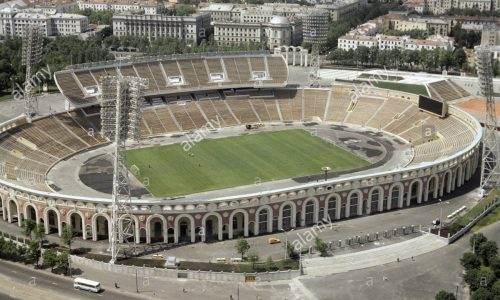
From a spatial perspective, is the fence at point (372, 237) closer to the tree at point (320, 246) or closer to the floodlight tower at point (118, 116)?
the tree at point (320, 246)

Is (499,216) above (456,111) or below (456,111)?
below

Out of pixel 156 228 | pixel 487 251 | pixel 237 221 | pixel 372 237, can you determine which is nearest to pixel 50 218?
pixel 156 228

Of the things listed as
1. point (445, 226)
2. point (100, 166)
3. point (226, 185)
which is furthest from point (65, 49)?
point (445, 226)

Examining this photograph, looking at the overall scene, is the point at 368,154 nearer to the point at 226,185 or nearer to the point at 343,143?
the point at 343,143

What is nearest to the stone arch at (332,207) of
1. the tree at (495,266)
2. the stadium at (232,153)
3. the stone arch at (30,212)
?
the stadium at (232,153)

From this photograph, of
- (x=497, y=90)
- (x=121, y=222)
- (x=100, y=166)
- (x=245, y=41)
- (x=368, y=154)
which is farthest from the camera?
(x=245, y=41)

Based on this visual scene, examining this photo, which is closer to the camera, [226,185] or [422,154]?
[226,185]

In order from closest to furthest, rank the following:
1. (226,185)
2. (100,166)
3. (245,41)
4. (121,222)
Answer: (121,222) < (226,185) < (100,166) < (245,41)
